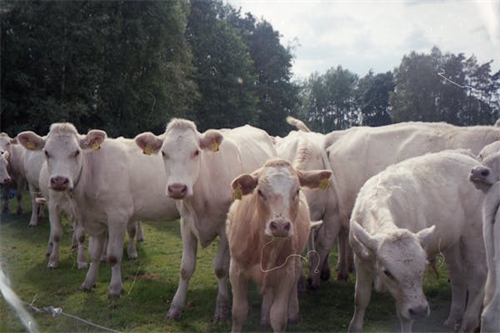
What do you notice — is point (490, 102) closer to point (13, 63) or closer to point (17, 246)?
point (17, 246)

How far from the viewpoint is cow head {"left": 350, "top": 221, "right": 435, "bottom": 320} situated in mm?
3783

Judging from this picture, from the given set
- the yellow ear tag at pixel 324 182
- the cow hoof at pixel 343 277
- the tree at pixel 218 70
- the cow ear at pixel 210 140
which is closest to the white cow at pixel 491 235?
the yellow ear tag at pixel 324 182

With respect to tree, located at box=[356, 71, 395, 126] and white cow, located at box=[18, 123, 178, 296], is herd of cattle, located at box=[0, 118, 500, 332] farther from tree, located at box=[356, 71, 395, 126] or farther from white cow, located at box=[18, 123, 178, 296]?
tree, located at box=[356, 71, 395, 126]

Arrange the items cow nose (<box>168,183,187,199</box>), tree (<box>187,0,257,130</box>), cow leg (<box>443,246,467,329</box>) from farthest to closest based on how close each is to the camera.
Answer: tree (<box>187,0,257,130</box>), cow leg (<box>443,246,467,329</box>), cow nose (<box>168,183,187,199</box>)

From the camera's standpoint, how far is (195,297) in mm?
6773

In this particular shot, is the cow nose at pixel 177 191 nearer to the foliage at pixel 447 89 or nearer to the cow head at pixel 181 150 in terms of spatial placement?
the cow head at pixel 181 150

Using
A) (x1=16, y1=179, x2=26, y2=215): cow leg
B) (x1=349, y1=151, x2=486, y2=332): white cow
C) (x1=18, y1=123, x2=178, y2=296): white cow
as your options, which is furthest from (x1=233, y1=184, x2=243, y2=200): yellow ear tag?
(x1=16, y1=179, x2=26, y2=215): cow leg

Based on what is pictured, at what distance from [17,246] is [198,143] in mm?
6166

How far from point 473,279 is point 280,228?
2.76 m

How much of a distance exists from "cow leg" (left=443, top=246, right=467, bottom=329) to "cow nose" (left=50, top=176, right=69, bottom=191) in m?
5.12

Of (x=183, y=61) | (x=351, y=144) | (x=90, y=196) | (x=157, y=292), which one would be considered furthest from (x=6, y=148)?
(x=183, y=61)

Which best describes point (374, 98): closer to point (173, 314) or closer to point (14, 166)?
point (173, 314)

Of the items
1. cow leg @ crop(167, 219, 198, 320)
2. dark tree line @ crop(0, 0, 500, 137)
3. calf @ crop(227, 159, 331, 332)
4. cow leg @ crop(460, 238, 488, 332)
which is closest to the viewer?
calf @ crop(227, 159, 331, 332)

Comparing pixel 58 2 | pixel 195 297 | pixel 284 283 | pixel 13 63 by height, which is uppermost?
pixel 58 2
